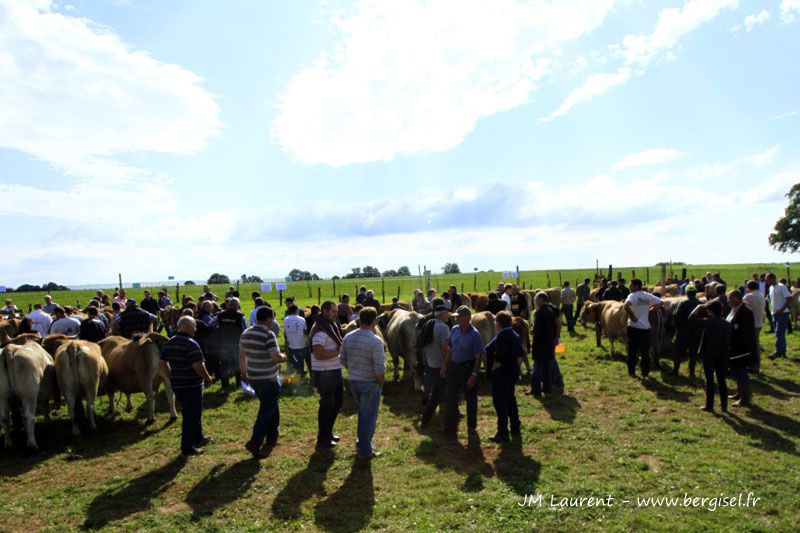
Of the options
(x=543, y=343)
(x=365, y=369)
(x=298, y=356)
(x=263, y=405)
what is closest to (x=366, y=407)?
(x=365, y=369)

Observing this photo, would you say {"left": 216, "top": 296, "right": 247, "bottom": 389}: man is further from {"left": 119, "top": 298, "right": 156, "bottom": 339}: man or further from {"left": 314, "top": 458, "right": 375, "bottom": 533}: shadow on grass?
{"left": 314, "top": 458, "right": 375, "bottom": 533}: shadow on grass

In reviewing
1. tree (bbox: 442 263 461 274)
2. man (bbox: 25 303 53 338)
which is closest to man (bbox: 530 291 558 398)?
man (bbox: 25 303 53 338)

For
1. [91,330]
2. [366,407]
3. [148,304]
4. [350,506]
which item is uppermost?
[148,304]

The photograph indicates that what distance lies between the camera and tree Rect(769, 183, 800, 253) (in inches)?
2261

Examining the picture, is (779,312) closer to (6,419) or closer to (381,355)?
(381,355)

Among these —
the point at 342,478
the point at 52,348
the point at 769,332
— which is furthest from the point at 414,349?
the point at 769,332

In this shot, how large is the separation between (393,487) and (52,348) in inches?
320

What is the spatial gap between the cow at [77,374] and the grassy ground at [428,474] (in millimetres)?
585

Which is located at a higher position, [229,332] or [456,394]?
[229,332]

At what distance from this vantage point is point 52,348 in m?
9.92

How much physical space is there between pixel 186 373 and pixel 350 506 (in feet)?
10.6

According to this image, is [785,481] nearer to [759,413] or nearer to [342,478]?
[759,413]

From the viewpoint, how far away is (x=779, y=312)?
1288 cm

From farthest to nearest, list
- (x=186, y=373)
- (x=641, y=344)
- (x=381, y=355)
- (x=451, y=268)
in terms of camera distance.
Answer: (x=451, y=268) → (x=641, y=344) → (x=186, y=373) → (x=381, y=355)
